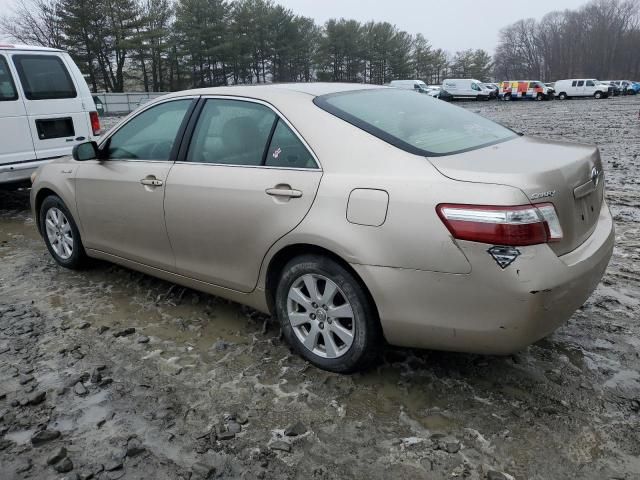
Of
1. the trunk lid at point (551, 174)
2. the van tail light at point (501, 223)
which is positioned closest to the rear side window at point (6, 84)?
the trunk lid at point (551, 174)

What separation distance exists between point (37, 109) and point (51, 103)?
0.75 feet

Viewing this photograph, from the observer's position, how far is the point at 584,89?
45531 millimetres

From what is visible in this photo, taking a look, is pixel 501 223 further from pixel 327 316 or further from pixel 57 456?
pixel 57 456

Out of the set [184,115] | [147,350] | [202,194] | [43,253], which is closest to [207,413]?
[147,350]

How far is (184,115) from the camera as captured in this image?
3695 millimetres

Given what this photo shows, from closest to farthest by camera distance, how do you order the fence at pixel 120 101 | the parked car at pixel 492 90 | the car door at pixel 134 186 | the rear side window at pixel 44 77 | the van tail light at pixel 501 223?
the van tail light at pixel 501 223
the car door at pixel 134 186
the rear side window at pixel 44 77
the fence at pixel 120 101
the parked car at pixel 492 90

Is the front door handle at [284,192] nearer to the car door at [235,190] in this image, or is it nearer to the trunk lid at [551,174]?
the car door at [235,190]

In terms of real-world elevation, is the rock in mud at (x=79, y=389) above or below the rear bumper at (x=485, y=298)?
below

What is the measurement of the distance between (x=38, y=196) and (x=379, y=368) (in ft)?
11.9

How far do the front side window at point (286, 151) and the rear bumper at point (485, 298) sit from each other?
70cm

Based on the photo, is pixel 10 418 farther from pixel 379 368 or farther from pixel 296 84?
pixel 296 84

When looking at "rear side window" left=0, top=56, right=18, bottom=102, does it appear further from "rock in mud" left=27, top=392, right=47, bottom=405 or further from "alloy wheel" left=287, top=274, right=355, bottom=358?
"alloy wheel" left=287, top=274, right=355, bottom=358

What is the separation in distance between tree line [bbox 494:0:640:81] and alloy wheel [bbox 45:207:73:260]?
119029 mm

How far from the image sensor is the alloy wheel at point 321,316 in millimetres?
2879
